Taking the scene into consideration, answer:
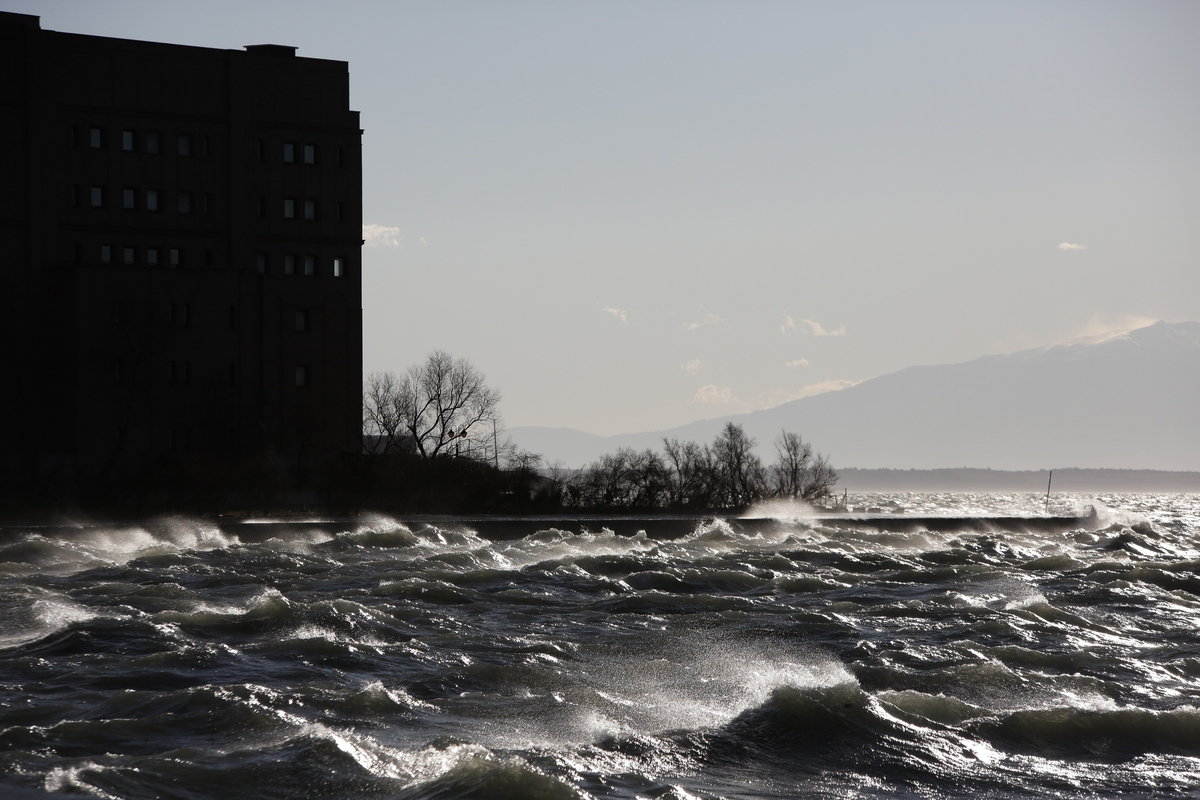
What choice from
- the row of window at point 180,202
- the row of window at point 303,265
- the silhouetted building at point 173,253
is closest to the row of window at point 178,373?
the silhouetted building at point 173,253

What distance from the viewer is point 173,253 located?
205 ft

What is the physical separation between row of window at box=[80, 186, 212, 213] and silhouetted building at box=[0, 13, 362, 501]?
8 centimetres

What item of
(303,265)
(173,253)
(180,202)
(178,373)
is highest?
(180,202)

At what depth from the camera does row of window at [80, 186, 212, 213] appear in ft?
199

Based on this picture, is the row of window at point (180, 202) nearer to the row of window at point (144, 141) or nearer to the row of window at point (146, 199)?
the row of window at point (146, 199)

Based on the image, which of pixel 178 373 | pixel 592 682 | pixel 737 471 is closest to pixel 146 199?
pixel 178 373

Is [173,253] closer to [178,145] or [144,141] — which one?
[178,145]

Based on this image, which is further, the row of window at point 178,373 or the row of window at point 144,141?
the row of window at point 144,141

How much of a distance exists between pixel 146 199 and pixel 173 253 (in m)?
3.01

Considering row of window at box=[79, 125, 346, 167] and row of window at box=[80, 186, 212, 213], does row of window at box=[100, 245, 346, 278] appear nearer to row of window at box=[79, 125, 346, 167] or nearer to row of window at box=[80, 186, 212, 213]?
row of window at box=[80, 186, 212, 213]

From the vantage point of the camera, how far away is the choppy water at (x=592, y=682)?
9.73 meters

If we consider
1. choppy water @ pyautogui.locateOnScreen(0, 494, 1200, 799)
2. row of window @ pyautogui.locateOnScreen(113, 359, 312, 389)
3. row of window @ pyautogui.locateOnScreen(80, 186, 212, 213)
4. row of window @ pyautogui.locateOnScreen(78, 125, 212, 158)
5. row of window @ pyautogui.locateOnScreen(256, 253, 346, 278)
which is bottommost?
choppy water @ pyautogui.locateOnScreen(0, 494, 1200, 799)

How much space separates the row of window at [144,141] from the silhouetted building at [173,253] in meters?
0.07

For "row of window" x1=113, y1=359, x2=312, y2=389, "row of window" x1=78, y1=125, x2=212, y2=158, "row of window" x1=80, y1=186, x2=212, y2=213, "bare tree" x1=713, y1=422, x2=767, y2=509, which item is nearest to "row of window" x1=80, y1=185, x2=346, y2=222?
"row of window" x1=80, y1=186, x2=212, y2=213
